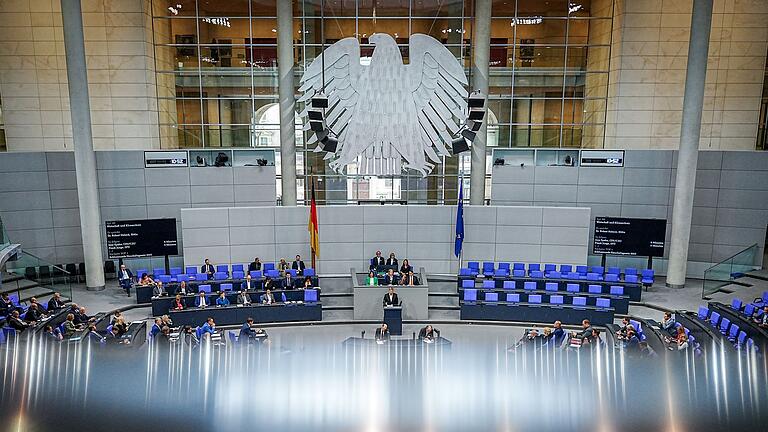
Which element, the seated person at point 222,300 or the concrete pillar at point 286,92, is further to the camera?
the concrete pillar at point 286,92

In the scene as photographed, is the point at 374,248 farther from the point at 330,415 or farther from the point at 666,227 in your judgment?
the point at 330,415

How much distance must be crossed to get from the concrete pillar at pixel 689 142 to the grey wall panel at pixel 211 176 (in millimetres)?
14347

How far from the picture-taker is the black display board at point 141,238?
15992mm

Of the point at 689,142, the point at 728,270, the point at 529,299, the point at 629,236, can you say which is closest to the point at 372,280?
the point at 529,299

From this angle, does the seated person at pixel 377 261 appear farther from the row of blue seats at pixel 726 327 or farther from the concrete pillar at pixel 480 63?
the row of blue seats at pixel 726 327

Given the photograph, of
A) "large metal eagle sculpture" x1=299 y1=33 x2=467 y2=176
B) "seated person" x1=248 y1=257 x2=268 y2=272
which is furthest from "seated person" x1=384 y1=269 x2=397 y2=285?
"seated person" x1=248 y1=257 x2=268 y2=272

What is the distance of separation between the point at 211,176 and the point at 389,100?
6.57m

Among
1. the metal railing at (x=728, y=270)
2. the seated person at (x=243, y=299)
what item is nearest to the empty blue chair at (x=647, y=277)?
the metal railing at (x=728, y=270)

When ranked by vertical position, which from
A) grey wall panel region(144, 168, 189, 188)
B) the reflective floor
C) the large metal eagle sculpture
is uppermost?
the large metal eagle sculpture

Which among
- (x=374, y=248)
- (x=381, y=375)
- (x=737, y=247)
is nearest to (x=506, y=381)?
(x=381, y=375)

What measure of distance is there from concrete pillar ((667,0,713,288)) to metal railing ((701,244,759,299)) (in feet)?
3.14

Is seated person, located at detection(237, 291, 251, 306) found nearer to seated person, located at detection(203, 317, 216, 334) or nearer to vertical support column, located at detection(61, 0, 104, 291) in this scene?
seated person, located at detection(203, 317, 216, 334)

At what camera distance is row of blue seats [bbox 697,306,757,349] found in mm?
10641

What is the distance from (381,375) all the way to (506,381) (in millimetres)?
841
